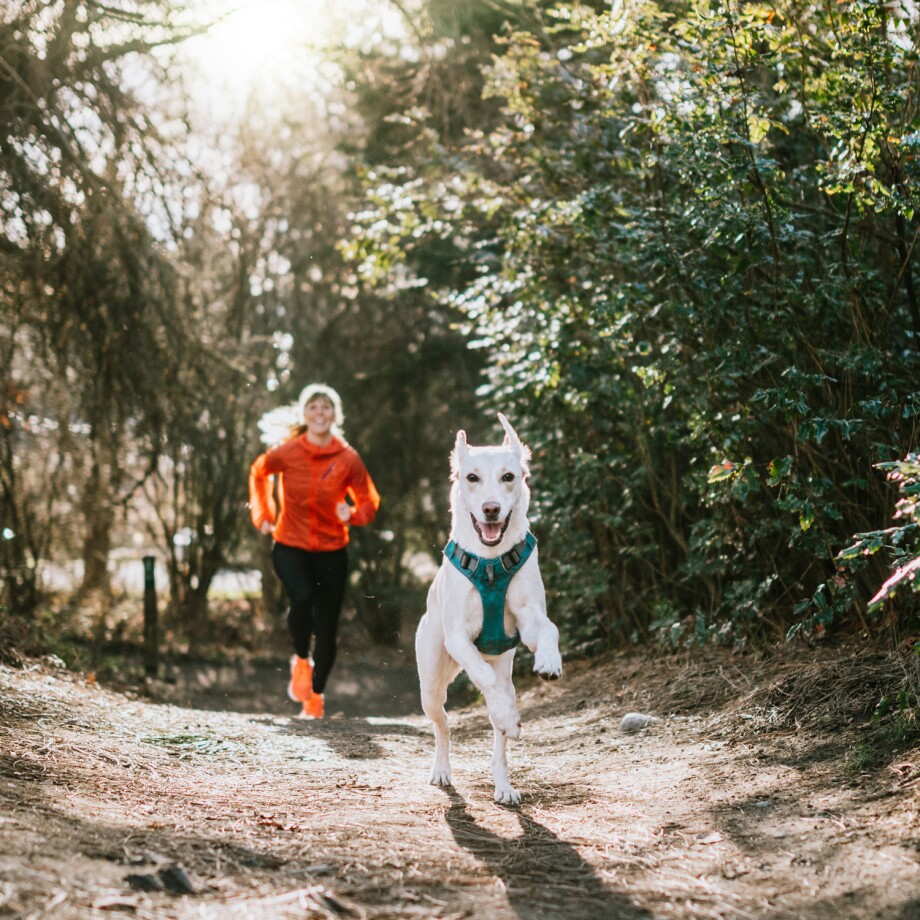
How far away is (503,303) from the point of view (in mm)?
9523

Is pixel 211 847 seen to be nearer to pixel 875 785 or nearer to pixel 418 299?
pixel 875 785

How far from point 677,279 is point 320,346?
8.60m

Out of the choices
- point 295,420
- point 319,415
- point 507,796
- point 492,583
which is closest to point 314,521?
point 319,415

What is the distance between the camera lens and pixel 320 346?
14156mm

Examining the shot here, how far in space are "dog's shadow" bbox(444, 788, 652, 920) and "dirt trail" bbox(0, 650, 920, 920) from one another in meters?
0.01

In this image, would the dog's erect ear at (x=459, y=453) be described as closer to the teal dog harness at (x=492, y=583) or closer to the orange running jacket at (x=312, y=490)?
the teal dog harness at (x=492, y=583)

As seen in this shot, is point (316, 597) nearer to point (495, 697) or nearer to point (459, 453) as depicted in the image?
point (459, 453)

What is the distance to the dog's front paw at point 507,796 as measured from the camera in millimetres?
4348

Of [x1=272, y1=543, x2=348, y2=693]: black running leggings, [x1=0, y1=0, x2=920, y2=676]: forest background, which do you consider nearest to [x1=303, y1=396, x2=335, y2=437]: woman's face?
→ [x1=272, y1=543, x2=348, y2=693]: black running leggings

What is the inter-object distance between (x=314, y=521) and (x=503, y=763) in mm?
3502

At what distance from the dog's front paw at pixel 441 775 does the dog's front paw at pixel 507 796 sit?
466 mm

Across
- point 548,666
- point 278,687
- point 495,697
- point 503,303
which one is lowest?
point 278,687

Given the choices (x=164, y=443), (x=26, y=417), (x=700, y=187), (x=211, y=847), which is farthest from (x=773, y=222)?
(x=26, y=417)

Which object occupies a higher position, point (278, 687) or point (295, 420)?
point (295, 420)
